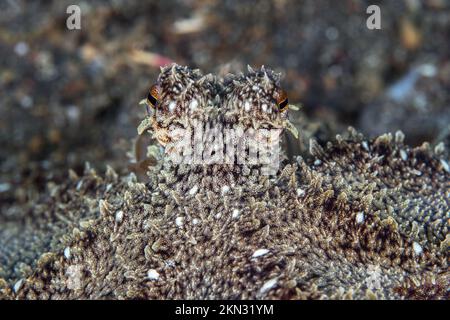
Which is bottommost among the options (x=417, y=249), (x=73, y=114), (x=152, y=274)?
(x=152, y=274)

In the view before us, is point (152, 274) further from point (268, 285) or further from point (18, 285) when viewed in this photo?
point (18, 285)

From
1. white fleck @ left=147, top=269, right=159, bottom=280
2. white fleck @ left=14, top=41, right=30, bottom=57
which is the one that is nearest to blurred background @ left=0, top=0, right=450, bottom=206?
white fleck @ left=14, top=41, right=30, bottom=57

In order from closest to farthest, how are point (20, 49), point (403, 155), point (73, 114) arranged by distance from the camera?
point (403, 155) → point (73, 114) → point (20, 49)

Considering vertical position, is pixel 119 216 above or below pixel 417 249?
above

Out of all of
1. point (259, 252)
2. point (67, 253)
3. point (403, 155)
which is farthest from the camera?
point (403, 155)

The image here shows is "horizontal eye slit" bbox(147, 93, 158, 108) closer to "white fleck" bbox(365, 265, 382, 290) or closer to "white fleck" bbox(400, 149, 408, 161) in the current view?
"white fleck" bbox(365, 265, 382, 290)

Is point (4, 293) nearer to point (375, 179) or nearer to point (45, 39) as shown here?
point (375, 179)

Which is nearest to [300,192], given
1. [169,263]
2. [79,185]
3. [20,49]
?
[169,263]

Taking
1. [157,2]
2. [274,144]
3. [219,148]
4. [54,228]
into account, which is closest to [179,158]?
[219,148]
